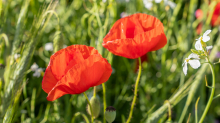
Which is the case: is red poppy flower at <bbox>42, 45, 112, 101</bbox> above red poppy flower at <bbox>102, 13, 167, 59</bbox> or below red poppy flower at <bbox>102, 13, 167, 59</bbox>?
below

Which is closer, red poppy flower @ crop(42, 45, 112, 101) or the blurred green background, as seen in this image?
red poppy flower @ crop(42, 45, 112, 101)

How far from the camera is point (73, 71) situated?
337 millimetres

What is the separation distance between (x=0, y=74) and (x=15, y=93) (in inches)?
7.6

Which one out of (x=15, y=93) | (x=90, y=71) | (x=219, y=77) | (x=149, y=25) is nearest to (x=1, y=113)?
(x=15, y=93)

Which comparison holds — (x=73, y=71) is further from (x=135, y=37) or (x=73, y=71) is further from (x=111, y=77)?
(x=111, y=77)

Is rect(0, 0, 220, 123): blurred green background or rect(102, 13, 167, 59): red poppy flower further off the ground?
rect(102, 13, 167, 59): red poppy flower

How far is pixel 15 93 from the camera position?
0.36 m

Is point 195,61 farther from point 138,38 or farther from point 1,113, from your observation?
point 1,113

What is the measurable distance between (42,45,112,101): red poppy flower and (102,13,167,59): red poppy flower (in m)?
0.04

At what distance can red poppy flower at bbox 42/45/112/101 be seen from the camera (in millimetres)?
341

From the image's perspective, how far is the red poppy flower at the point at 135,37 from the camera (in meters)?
0.38

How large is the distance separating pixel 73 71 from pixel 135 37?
0.12 metres

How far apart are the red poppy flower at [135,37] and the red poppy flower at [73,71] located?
0.04 meters

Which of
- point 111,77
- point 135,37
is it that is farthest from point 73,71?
point 111,77
